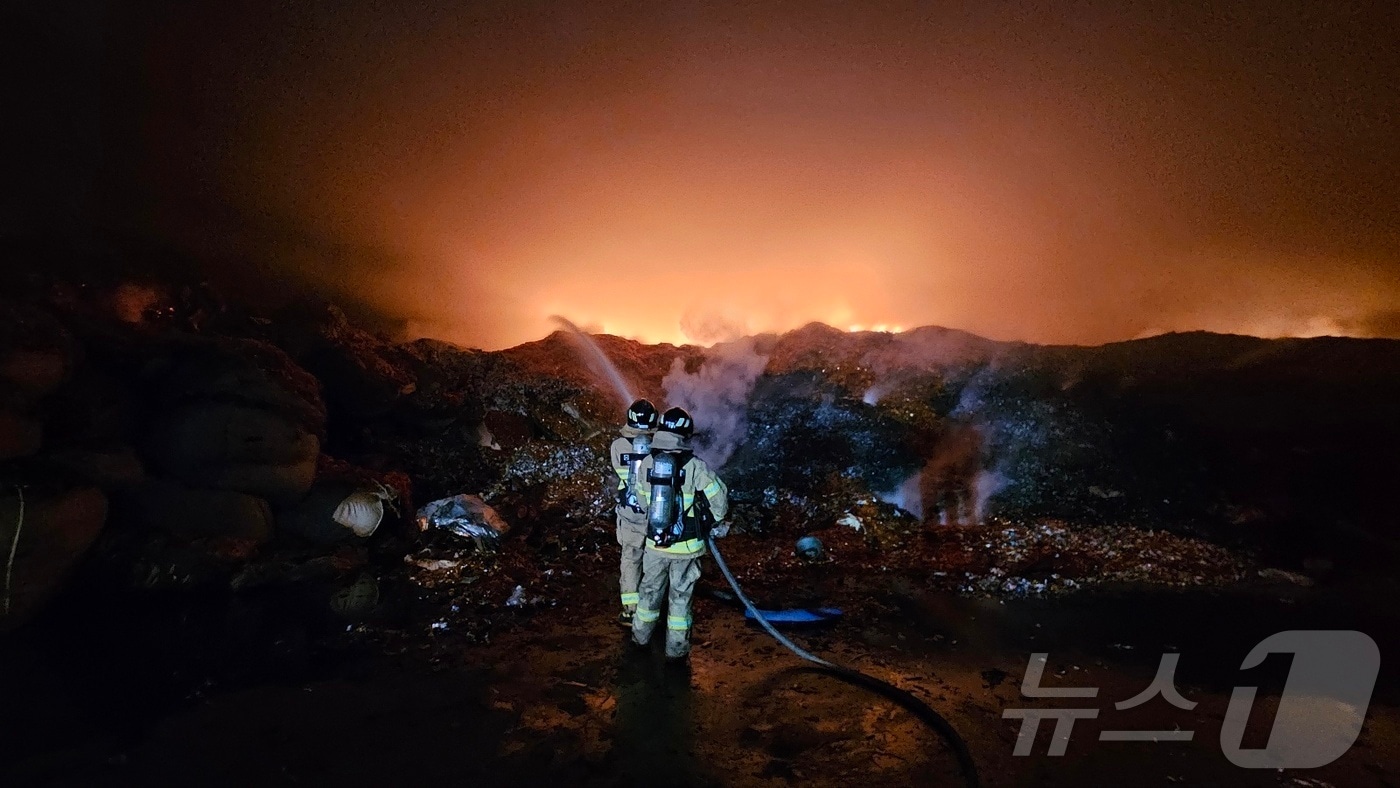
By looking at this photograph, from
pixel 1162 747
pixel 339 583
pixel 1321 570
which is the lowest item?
pixel 339 583

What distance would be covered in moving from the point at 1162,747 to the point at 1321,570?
609 cm

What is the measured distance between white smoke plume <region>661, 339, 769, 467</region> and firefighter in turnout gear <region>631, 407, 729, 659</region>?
593cm

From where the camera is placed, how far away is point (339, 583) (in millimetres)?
6414

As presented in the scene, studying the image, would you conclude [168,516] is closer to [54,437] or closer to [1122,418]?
[54,437]

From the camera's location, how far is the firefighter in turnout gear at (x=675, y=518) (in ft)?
15.0

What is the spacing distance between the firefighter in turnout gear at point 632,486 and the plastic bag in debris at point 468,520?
9.17ft

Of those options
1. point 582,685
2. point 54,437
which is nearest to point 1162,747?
point 582,685

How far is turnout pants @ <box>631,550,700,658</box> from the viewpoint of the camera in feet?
16.0

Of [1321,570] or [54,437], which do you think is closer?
[54,437]

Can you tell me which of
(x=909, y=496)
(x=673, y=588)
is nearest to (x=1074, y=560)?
(x=909, y=496)

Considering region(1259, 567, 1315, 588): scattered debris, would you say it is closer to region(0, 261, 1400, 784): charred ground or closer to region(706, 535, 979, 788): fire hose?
region(0, 261, 1400, 784): charred ground

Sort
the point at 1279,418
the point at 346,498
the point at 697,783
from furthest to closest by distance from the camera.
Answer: the point at 1279,418 < the point at 346,498 < the point at 697,783

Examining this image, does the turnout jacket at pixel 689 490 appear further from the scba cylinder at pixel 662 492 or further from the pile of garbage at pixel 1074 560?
the pile of garbage at pixel 1074 560

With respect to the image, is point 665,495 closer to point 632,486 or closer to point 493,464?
point 632,486
